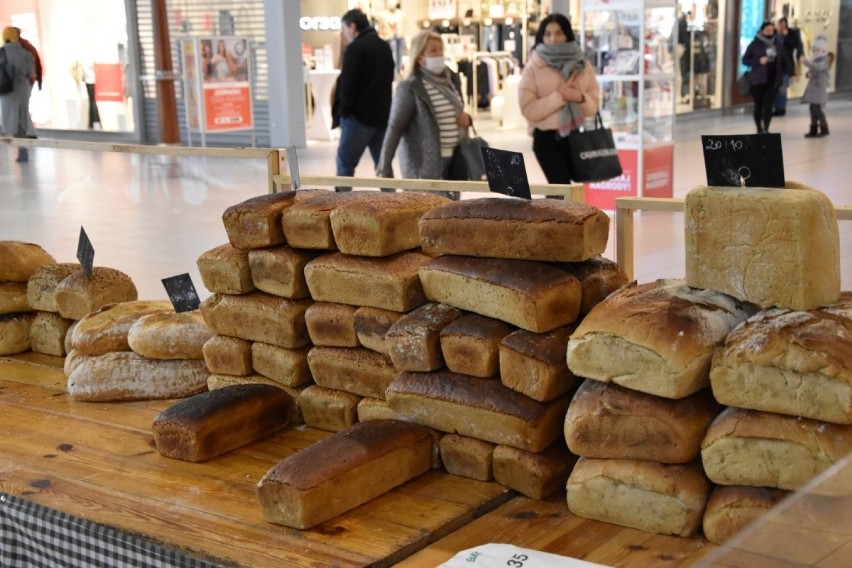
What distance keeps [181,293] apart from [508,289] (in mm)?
1280

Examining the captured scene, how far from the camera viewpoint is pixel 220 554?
188 centimetres

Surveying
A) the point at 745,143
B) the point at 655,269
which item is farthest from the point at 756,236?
the point at 655,269

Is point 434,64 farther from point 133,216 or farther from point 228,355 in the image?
point 228,355

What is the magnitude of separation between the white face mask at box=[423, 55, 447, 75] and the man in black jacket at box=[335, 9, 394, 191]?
4.43ft

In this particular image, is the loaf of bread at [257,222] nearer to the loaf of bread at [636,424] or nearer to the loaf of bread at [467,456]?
the loaf of bread at [467,456]

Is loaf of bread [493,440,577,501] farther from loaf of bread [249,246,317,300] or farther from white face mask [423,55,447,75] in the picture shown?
white face mask [423,55,447,75]

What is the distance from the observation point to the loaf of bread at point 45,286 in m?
3.36

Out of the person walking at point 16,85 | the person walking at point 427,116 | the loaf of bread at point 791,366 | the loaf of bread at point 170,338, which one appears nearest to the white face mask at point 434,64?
the person walking at point 427,116

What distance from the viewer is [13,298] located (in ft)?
11.2

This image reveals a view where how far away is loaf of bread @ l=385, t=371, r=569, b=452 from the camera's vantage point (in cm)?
208

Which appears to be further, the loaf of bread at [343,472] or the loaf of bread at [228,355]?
the loaf of bread at [228,355]

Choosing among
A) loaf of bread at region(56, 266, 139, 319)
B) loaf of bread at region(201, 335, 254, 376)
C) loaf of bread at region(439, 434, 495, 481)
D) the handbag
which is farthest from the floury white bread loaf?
the handbag

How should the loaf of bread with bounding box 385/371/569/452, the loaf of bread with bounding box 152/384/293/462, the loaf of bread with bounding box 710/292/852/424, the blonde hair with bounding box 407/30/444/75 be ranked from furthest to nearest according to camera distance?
the blonde hair with bounding box 407/30/444/75 → the loaf of bread with bounding box 152/384/293/462 → the loaf of bread with bounding box 385/371/569/452 → the loaf of bread with bounding box 710/292/852/424

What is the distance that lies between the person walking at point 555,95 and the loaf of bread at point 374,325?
4.80m
